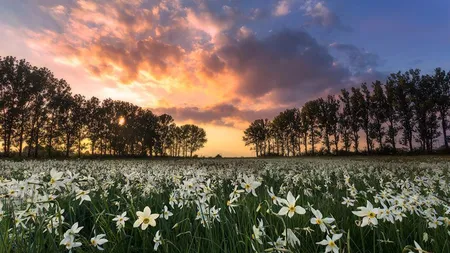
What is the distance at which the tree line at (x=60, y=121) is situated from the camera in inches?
2167

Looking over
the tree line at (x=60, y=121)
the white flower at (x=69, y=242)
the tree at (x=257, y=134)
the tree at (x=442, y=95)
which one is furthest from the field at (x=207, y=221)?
the tree at (x=257, y=134)

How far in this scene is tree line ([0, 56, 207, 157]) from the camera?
181 ft

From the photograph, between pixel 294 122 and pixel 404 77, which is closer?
pixel 404 77

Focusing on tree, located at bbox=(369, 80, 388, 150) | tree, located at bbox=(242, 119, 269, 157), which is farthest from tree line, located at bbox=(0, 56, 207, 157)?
tree, located at bbox=(369, 80, 388, 150)

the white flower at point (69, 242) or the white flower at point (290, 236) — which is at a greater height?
the white flower at point (290, 236)

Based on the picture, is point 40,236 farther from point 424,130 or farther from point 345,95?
point 345,95

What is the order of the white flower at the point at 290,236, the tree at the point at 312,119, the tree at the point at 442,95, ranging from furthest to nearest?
the tree at the point at 312,119
the tree at the point at 442,95
the white flower at the point at 290,236

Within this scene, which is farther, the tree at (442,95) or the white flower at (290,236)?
the tree at (442,95)

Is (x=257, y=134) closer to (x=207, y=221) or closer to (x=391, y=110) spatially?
(x=391, y=110)

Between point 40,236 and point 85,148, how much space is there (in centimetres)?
8294

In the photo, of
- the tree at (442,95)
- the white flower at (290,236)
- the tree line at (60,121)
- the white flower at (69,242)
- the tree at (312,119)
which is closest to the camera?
the white flower at (290,236)

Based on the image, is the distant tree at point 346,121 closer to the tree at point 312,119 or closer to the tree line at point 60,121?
the tree at point 312,119

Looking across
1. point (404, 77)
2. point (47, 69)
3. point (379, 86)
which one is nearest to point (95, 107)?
point (47, 69)

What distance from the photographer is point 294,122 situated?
100875mm
